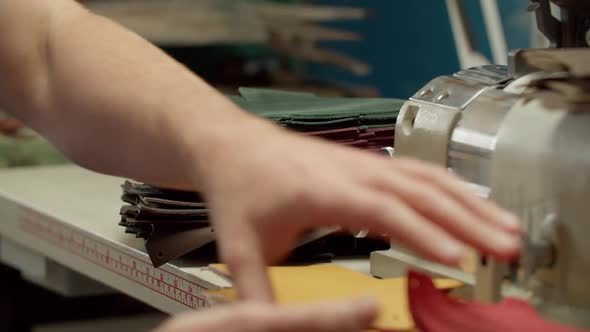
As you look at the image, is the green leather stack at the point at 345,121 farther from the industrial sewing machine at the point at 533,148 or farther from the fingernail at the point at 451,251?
the fingernail at the point at 451,251

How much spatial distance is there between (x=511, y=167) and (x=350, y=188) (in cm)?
26

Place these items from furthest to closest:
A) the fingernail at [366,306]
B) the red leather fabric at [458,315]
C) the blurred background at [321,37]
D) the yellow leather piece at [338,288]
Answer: the blurred background at [321,37], the yellow leather piece at [338,288], the red leather fabric at [458,315], the fingernail at [366,306]

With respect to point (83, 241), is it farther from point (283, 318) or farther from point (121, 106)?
point (283, 318)

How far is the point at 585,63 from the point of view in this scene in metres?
0.99

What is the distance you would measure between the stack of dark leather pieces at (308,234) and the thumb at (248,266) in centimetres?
49

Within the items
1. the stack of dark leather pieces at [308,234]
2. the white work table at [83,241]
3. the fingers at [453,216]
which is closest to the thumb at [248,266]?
the fingers at [453,216]

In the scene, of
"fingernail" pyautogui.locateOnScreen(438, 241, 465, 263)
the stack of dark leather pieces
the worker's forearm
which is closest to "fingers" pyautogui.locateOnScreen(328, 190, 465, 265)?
"fingernail" pyautogui.locateOnScreen(438, 241, 465, 263)

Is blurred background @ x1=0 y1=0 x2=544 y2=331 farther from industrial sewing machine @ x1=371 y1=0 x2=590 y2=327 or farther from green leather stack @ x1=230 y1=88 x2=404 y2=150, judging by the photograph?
industrial sewing machine @ x1=371 y1=0 x2=590 y2=327

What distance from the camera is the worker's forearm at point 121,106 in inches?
34.6

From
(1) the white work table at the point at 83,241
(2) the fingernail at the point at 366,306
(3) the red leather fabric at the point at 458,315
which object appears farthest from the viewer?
(1) the white work table at the point at 83,241

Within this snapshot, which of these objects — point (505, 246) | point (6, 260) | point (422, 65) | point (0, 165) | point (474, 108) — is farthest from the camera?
point (422, 65)

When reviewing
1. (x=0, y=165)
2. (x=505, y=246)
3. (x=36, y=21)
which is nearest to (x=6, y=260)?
(x=0, y=165)

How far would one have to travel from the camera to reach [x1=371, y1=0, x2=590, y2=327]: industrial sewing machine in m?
0.90

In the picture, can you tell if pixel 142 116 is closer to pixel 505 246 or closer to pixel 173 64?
pixel 173 64
